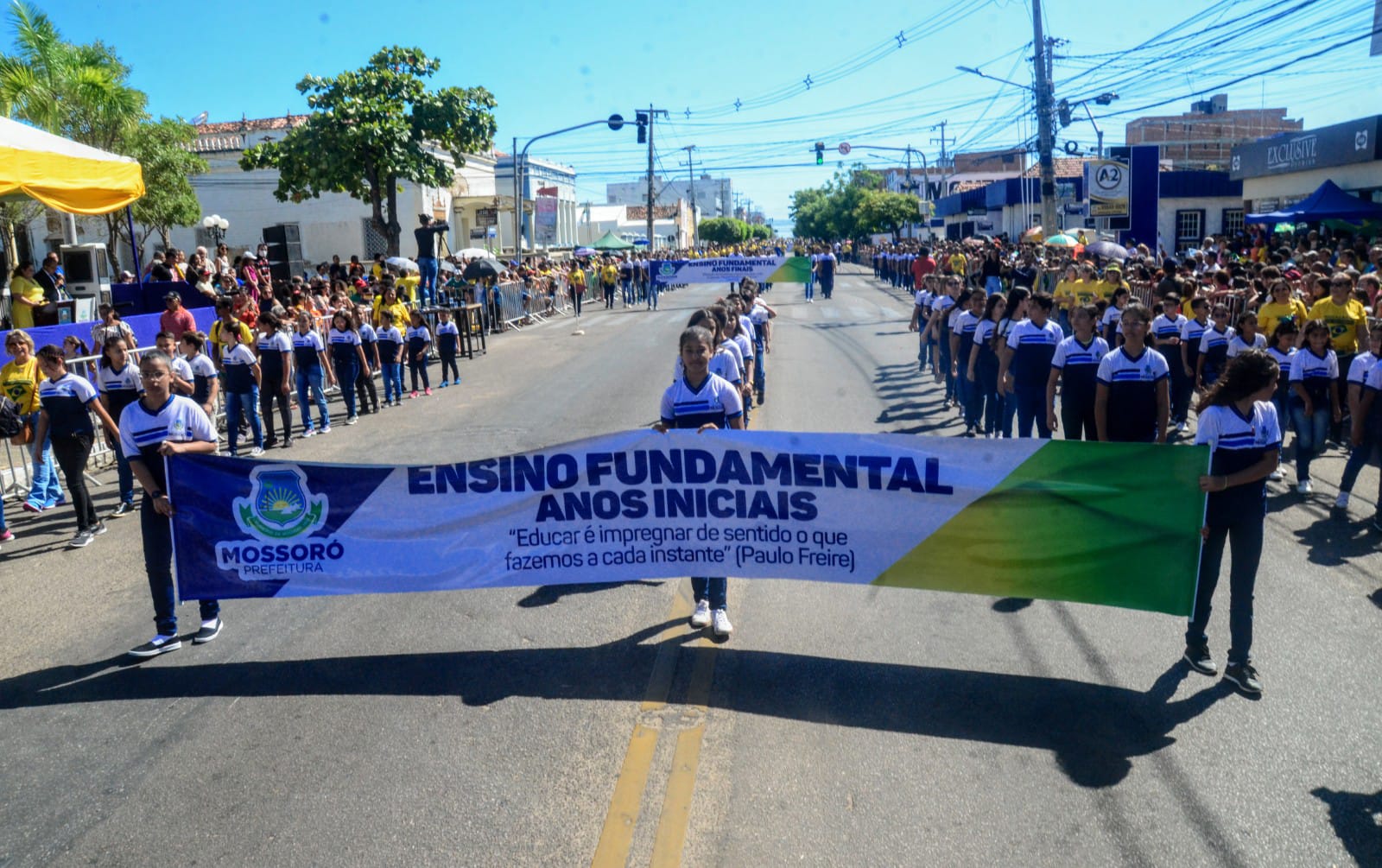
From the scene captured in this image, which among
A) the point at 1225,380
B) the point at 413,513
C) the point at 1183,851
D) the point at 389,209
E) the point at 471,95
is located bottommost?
the point at 1183,851

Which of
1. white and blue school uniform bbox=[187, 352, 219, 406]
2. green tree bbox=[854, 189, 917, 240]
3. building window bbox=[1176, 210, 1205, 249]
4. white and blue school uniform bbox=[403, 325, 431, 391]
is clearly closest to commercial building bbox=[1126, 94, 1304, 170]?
green tree bbox=[854, 189, 917, 240]

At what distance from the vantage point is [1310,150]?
2897cm

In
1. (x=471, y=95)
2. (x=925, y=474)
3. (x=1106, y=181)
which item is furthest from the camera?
(x=1106, y=181)

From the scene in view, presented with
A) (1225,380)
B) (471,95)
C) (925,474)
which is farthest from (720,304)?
(471,95)

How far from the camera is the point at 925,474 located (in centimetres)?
588

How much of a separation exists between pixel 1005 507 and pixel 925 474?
47 cm

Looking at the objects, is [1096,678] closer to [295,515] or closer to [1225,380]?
[1225,380]

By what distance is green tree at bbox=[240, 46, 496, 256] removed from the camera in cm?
2433

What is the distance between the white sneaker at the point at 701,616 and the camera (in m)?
6.40

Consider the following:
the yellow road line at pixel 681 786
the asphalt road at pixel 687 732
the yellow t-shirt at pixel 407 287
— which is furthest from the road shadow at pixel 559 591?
the yellow t-shirt at pixel 407 287

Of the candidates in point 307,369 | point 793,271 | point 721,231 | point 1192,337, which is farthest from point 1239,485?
point 721,231

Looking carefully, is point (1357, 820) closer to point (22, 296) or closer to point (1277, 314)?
point (1277, 314)

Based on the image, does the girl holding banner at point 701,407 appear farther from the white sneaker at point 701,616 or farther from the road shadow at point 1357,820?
the road shadow at point 1357,820

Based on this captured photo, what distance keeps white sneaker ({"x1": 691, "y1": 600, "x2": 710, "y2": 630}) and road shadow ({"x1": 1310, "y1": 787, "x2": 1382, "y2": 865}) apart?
324 cm
